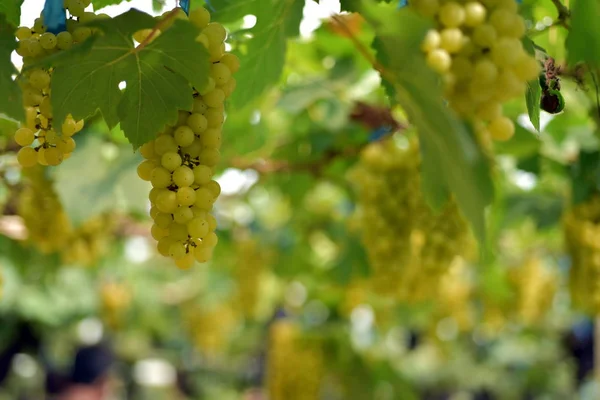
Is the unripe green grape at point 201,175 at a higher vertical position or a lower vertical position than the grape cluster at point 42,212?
lower

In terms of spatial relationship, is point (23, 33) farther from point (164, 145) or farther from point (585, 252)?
point (585, 252)

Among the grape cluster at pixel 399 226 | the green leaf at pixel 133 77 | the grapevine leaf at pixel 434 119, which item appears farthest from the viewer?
the grape cluster at pixel 399 226

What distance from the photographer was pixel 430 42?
487 millimetres

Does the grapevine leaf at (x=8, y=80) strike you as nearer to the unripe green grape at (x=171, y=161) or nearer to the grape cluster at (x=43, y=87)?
the grape cluster at (x=43, y=87)

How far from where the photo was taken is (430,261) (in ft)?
4.22

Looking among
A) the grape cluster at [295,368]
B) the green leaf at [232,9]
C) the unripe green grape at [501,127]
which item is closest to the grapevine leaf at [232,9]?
the green leaf at [232,9]

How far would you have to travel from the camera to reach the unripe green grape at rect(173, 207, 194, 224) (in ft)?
1.87

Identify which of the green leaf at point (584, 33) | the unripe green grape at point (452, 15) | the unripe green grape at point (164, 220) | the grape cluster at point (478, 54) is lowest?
the green leaf at point (584, 33)

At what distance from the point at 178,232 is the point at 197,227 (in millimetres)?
20

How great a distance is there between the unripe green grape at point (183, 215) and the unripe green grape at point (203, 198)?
0.05 ft

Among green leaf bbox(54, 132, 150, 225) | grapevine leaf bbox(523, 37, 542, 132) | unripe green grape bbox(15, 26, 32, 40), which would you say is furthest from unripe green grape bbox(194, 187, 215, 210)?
green leaf bbox(54, 132, 150, 225)

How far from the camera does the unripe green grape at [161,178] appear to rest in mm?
575

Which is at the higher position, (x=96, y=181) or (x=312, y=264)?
(x=96, y=181)

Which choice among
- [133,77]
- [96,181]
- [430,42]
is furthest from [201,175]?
[96,181]
